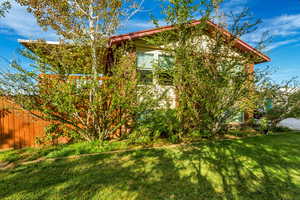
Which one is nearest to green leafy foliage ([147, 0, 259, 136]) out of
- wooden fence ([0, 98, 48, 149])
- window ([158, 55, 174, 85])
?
window ([158, 55, 174, 85])

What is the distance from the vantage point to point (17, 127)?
4.25m

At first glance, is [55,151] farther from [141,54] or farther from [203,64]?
[203,64]

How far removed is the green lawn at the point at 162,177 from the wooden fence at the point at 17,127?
1561 mm

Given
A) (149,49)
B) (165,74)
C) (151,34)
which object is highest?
(151,34)

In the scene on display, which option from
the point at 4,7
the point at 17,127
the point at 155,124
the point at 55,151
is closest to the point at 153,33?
the point at 155,124

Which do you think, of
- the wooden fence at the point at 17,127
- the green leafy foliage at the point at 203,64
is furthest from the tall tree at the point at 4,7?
the green leafy foliage at the point at 203,64

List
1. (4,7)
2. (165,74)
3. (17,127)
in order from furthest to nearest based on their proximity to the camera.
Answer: (4,7) → (165,74) → (17,127)

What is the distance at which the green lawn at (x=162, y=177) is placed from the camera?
84.0 inches

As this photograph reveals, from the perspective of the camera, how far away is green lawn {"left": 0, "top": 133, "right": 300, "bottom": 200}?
84.0 inches

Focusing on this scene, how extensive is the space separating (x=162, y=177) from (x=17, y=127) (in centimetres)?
455

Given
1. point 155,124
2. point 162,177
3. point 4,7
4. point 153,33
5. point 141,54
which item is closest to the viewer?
point 162,177

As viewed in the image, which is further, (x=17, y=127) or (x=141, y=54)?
(x=141, y=54)

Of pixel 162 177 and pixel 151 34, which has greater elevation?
pixel 151 34

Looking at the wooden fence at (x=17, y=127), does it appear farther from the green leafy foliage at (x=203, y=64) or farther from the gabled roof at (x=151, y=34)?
the green leafy foliage at (x=203, y=64)
